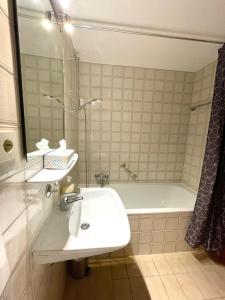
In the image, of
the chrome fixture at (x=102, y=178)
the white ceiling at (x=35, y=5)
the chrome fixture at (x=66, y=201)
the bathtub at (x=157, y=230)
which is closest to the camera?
the white ceiling at (x=35, y=5)

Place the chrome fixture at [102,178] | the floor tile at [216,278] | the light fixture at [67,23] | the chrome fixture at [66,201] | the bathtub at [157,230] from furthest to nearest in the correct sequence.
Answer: the chrome fixture at [102,178] < the bathtub at [157,230] < the floor tile at [216,278] < the light fixture at [67,23] < the chrome fixture at [66,201]

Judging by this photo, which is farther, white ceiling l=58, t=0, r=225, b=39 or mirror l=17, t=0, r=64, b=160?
white ceiling l=58, t=0, r=225, b=39

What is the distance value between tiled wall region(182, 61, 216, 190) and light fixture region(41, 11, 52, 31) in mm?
1749

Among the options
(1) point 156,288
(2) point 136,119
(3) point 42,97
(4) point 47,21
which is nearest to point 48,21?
(4) point 47,21

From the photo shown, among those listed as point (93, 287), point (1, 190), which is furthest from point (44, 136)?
point (93, 287)

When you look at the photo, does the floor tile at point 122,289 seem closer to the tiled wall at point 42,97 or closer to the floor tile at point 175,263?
the floor tile at point 175,263

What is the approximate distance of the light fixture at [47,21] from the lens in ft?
2.90

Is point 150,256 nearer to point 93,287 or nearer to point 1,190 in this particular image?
point 93,287

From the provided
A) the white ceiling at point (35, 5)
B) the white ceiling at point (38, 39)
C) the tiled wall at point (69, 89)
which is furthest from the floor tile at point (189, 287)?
the white ceiling at point (35, 5)

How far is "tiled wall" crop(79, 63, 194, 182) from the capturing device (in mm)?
2018

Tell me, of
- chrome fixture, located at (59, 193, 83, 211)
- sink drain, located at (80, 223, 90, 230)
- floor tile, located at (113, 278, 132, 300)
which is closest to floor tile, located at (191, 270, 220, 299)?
floor tile, located at (113, 278, 132, 300)

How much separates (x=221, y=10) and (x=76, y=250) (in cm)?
172

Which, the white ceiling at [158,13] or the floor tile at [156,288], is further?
the floor tile at [156,288]

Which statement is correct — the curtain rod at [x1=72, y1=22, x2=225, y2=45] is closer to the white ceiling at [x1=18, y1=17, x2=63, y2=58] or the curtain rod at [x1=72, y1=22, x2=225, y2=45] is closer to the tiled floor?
the white ceiling at [x1=18, y1=17, x2=63, y2=58]
